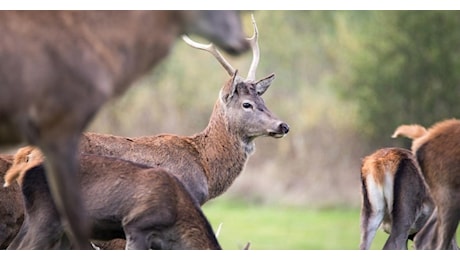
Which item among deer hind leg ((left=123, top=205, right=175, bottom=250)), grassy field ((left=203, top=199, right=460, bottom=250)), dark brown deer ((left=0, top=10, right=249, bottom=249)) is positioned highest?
dark brown deer ((left=0, top=10, right=249, bottom=249))

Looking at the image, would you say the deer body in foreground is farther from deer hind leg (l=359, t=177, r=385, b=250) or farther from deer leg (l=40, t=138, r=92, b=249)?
deer leg (l=40, t=138, r=92, b=249)

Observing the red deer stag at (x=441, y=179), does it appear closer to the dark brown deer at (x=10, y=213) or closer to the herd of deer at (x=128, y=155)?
the herd of deer at (x=128, y=155)

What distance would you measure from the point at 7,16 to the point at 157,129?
2291cm

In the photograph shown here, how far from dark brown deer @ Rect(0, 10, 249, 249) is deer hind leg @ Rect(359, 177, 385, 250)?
3.38 metres

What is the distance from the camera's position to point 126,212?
7758mm

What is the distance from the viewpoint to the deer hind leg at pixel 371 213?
9289 mm

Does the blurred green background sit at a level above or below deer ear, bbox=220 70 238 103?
below

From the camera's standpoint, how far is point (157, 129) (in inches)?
1134

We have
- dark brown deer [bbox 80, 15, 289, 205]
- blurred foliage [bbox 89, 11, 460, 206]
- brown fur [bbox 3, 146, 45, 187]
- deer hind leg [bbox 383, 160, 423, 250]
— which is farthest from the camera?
blurred foliage [bbox 89, 11, 460, 206]

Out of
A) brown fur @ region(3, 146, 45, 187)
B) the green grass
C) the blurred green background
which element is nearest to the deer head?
brown fur @ region(3, 146, 45, 187)

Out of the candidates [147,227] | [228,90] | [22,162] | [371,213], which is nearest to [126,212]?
[147,227]

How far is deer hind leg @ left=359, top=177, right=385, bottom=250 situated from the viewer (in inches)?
366
